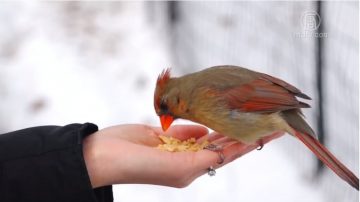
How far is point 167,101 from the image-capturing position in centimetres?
256

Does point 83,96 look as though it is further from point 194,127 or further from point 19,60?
point 194,127

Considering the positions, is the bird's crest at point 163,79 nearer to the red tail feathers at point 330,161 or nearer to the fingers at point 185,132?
the fingers at point 185,132

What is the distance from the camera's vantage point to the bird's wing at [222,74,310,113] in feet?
8.29

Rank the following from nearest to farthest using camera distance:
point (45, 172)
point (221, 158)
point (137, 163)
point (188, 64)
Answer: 1. point (45, 172)
2. point (137, 163)
3. point (221, 158)
4. point (188, 64)

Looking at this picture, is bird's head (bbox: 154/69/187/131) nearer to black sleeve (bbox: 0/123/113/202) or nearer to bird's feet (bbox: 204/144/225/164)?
bird's feet (bbox: 204/144/225/164)

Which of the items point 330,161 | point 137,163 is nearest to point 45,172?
point 137,163

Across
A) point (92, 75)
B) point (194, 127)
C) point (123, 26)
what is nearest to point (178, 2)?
point (123, 26)

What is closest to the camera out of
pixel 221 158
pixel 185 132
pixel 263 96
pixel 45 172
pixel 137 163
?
pixel 45 172

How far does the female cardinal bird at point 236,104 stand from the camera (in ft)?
8.34

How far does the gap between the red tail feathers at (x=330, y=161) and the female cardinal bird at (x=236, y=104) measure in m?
0.04

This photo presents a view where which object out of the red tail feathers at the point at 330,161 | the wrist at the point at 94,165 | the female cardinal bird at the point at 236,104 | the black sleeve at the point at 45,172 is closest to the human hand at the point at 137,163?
the wrist at the point at 94,165

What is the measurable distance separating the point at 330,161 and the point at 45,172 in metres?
1.11

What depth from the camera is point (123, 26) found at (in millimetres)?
4660

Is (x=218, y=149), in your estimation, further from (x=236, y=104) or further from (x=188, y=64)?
(x=188, y=64)
